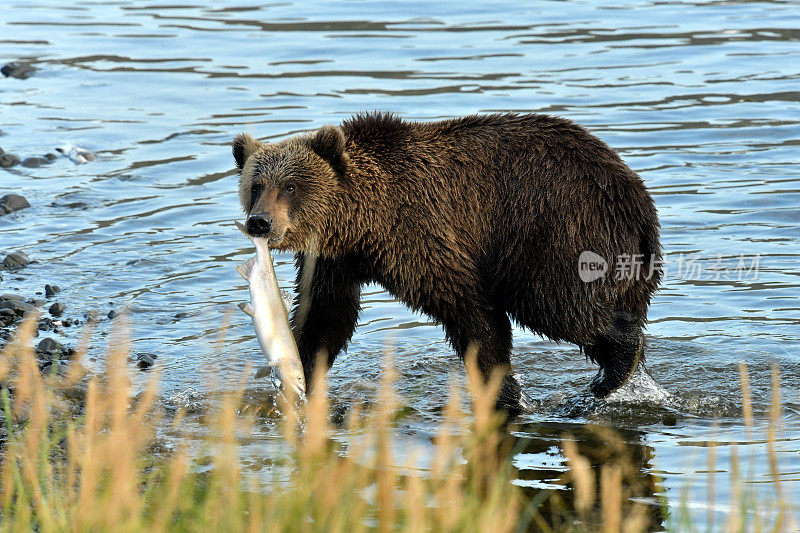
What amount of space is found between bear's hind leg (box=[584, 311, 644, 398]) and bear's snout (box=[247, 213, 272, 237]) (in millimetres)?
1991

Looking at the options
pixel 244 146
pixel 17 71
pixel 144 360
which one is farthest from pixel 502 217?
pixel 17 71

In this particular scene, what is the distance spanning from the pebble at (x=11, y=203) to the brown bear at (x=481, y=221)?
16.7 feet

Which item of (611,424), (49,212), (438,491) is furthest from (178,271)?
(438,491)

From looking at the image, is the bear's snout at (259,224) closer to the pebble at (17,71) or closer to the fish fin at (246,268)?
the fish fin at (246,268)

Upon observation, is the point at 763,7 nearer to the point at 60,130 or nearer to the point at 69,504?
the point at 60,130

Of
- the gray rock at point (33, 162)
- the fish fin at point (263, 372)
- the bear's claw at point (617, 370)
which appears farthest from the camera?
the gray rock at point (33, 162)

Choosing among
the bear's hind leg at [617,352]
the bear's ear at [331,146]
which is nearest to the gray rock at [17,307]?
the bear's ear at [331,146]

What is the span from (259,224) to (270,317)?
20.1 inches

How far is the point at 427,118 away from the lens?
14.0 meters

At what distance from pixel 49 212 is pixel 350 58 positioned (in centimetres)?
745

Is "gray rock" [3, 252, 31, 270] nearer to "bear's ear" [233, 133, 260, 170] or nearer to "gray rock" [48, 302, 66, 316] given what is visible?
"gray rock" [48, 302, 66, 316]

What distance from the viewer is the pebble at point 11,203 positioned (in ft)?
36.7

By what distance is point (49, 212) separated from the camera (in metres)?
11.3

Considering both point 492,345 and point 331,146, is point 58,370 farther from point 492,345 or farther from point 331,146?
point 492,345
